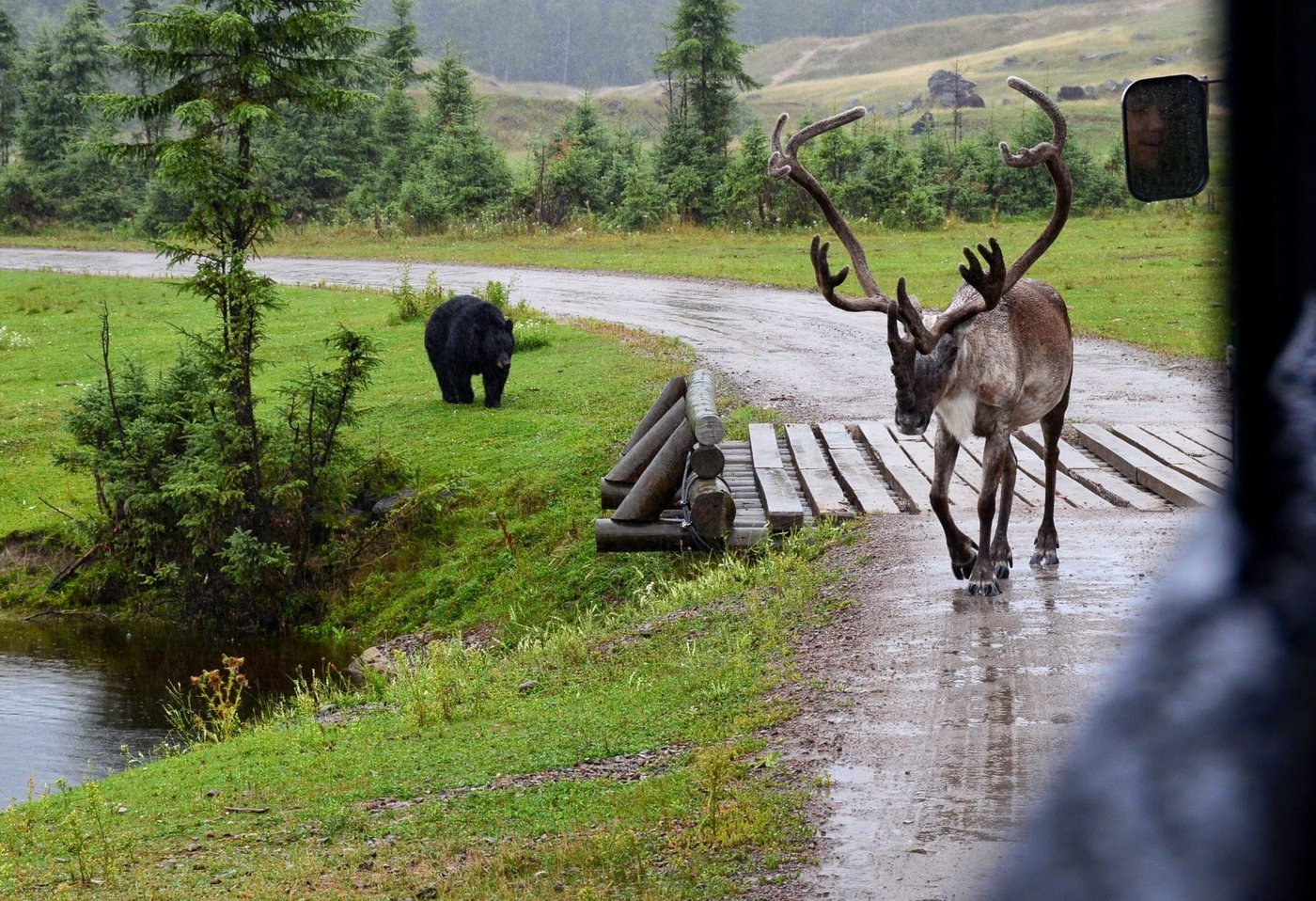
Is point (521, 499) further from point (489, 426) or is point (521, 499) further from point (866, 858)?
point (866, 858)

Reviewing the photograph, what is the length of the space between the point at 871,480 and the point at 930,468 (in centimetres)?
68

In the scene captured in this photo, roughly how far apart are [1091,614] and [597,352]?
46.0ft

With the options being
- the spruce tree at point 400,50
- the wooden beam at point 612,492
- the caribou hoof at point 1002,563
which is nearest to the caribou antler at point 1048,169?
the caribou hoof at point 1002,563

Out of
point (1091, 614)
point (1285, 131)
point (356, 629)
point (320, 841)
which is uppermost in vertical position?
point (1285, 131)

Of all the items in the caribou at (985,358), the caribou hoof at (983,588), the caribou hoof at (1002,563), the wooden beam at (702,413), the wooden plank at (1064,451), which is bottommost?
the caribou hoof at (983,588)

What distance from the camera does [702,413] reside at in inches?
465

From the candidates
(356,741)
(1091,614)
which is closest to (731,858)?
(1091,614)

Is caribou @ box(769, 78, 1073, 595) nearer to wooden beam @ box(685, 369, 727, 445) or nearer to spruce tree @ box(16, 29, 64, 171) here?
wooden beam @ box(685, 369, 727, 445)

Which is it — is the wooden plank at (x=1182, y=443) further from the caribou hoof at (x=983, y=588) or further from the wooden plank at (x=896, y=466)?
the caribou hoof at (x=983, y=588)

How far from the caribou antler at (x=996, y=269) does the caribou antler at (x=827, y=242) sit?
0.84 feet

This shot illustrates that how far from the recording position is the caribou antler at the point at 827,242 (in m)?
8.45

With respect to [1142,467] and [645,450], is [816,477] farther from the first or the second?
[1142,467]

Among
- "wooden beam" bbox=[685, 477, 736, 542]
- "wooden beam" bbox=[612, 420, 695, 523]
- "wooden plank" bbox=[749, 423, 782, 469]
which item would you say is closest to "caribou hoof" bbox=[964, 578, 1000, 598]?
"wooden beam" bbox=[685, 477, 736, 542]

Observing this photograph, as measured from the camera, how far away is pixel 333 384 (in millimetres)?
16391
